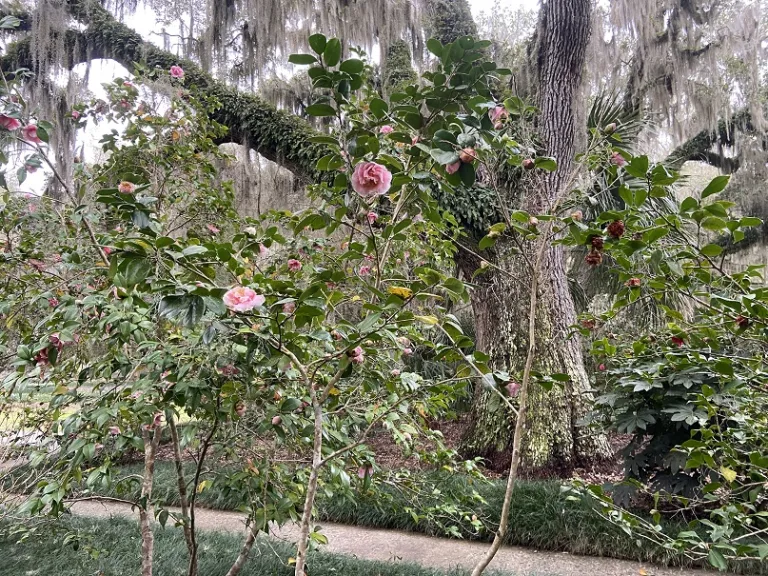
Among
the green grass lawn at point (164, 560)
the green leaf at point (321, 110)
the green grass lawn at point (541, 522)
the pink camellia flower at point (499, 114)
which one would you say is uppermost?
the pink camellia flower at point (499, 114)

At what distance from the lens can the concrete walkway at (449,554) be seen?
8.30ft

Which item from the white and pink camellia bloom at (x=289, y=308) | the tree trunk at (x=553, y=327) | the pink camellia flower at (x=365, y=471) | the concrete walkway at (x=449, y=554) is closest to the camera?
the white and pink camellia bloom at (x=289, y=308)

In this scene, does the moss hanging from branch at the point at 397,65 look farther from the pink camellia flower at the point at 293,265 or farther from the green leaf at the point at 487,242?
the green leaf at the point at 487,242

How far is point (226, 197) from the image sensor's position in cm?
244

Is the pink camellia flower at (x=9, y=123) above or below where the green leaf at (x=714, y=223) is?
above

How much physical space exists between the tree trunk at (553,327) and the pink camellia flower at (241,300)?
322 centimetres

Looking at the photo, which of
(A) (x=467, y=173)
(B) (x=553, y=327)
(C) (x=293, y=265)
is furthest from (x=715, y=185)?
(B) (x=553, y=327)

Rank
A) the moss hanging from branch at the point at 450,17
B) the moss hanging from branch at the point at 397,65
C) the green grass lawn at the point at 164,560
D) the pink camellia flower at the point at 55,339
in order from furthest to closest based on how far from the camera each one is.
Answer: the moss hanging from branch at the point at 397,65 → the moss hanging from branch at the point at 450,17 → the green grass lawn at the point at 164,560 → the pink camellia flower at the point at 55,339

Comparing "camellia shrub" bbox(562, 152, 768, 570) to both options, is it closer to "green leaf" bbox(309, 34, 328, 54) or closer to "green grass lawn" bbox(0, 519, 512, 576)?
"green leaf" bbox(309, 34, 328, 54)

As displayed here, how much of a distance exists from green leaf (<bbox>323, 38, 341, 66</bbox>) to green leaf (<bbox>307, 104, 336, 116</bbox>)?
0.31 feet

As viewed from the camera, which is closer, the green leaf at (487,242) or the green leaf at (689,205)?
the green leaf at (689,205)

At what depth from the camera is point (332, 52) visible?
89cm

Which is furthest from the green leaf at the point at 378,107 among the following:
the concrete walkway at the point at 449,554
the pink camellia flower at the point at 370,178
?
the concrete walkway at the point at 449,554

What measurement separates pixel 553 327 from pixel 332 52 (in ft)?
12.3
